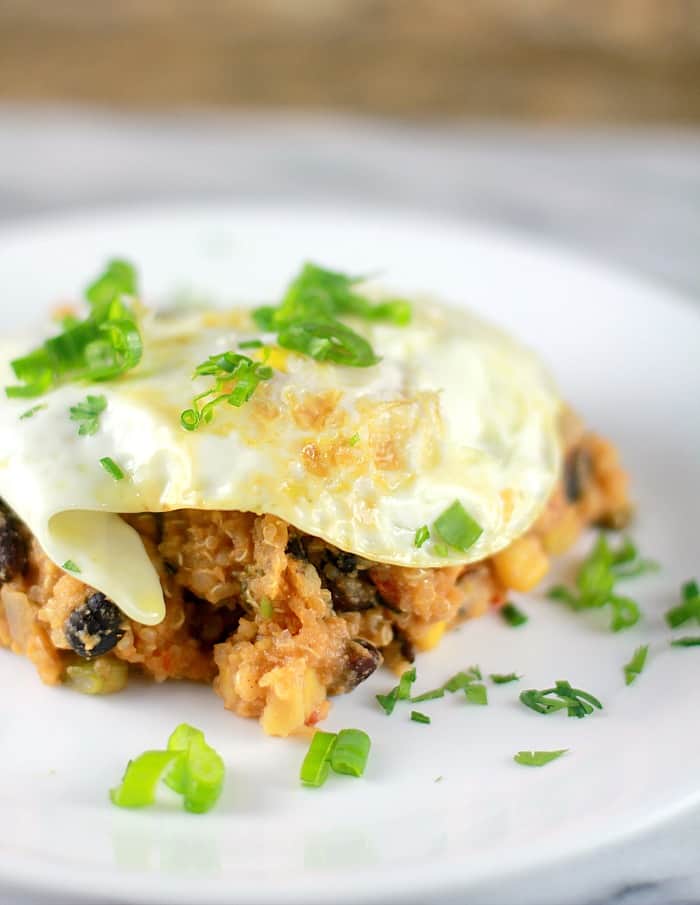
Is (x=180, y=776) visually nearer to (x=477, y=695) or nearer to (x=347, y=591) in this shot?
(x=347, y=591)

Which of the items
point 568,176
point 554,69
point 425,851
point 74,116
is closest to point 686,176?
point 568,176

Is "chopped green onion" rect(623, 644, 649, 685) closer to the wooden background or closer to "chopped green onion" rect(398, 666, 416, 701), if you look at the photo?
"chopped green onion" rect(398, 666, 416, 701)

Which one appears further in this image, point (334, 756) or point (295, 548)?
point (295, 548)

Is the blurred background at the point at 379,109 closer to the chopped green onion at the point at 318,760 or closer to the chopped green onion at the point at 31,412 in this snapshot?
the chopped green onion at the point at 31,412

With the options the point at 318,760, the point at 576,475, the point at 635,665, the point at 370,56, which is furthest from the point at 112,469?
the point at 370,56

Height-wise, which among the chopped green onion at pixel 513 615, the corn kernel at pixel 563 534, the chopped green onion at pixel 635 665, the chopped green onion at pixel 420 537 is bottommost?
the chopped green onion at pixel 513 615

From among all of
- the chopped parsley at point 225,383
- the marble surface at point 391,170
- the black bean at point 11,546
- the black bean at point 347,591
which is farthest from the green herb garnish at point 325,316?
the marble surface at point 391,170
